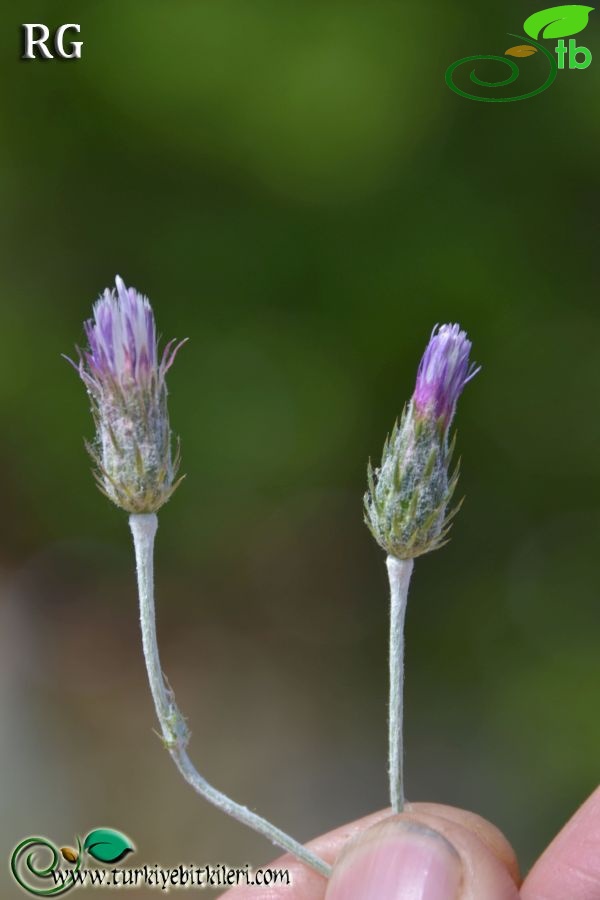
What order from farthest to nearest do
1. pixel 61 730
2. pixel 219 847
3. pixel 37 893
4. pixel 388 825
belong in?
pixel 61 730 → pixel 219 847 → pixel 37 893 → pixel 388 825

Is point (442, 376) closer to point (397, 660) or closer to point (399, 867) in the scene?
point (397, 660)

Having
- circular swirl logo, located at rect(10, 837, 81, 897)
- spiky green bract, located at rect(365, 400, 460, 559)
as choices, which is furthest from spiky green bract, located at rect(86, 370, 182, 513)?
circular swirl logo, located at rect(10, 837, 81, 897)

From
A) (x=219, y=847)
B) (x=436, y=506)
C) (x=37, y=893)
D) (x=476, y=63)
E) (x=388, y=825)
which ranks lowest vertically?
(x=219, y=847)

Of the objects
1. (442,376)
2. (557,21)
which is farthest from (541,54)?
(442,376)

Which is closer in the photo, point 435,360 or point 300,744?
point 435,360

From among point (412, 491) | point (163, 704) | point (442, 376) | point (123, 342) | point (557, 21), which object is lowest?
point (163, 704)

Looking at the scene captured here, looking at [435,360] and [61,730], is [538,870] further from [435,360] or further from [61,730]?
[61,730]

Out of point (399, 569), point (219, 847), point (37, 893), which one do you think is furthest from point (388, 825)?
point (219, 847)
